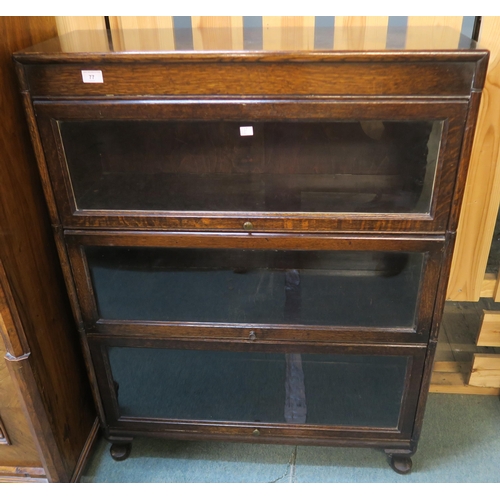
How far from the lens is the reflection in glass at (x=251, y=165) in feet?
3.00

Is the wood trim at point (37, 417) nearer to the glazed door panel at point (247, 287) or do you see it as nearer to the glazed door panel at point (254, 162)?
the glazed door panel at point (247, 287)

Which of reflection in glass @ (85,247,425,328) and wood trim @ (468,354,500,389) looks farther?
wood trim @ (468,354,500,389)

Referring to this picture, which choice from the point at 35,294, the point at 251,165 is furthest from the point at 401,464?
the point at 35,294

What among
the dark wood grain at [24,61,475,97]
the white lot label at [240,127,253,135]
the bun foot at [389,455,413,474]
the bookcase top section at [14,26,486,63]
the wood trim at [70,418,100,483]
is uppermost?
the bookcase top section at [14,26,486,63]

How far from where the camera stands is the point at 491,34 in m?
1.03

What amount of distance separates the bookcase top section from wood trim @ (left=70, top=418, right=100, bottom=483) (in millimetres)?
929

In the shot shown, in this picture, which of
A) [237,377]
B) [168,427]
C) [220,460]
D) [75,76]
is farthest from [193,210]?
[220,460]

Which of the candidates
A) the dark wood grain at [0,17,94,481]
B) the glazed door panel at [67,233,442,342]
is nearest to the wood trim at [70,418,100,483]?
the dark wood grain at [0,17,94,481]

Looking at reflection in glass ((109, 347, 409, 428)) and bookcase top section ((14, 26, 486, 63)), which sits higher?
bookcase top section ((14, 26, 486, 63))

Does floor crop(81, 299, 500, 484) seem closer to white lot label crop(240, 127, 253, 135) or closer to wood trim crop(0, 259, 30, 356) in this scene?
wood trim crop(0, 259, 30, 356)

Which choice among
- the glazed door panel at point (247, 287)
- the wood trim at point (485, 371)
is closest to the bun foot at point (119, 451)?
the glazed door panel at point (247, 287)

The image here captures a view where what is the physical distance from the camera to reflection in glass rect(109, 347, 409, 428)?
45.8 inches

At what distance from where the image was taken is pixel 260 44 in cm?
90
